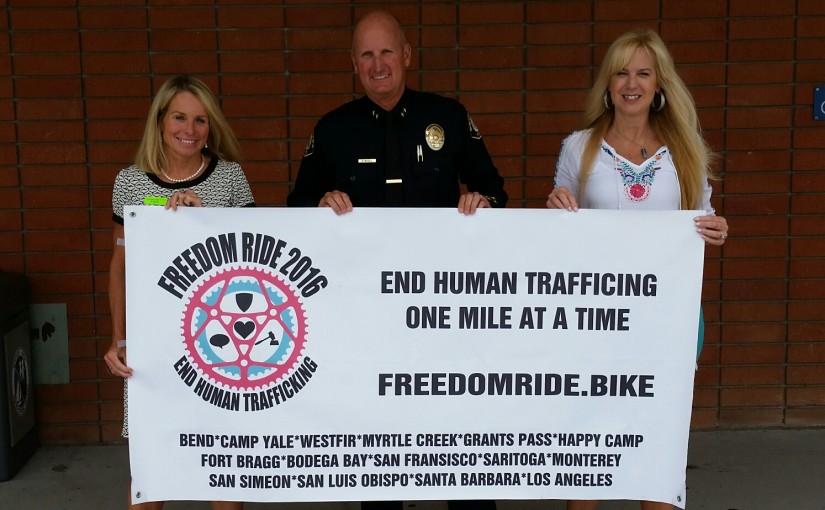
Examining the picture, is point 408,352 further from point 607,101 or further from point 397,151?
point 607,101

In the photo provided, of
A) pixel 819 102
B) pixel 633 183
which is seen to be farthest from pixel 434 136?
pixel 819 102

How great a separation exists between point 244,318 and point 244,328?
0.03 m

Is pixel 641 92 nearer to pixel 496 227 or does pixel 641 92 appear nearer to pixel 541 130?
pixel 496 227

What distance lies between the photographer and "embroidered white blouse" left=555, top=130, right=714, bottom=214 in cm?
307

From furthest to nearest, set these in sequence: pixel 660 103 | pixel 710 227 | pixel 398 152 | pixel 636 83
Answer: pixel 398 152 < pixel 660 103 < pixel 636 83 < pixel 710 227

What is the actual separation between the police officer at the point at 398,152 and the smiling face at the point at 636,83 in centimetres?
55

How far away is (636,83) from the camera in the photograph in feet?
9.96

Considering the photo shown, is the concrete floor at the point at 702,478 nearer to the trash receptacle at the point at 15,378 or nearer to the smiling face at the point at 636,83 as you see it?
the trash receptacle at the point at 15,378

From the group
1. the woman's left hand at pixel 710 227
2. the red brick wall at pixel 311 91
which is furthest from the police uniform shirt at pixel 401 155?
the red brick wall at pixel 311 91

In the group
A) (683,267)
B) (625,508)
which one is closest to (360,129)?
(683,267)

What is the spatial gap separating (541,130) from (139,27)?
1998mm

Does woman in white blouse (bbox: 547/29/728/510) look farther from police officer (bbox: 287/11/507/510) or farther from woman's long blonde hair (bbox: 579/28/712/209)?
police officer (bbox: 287/11/507/510)

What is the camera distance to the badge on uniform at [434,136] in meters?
3.29

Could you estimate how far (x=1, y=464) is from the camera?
4117mm
